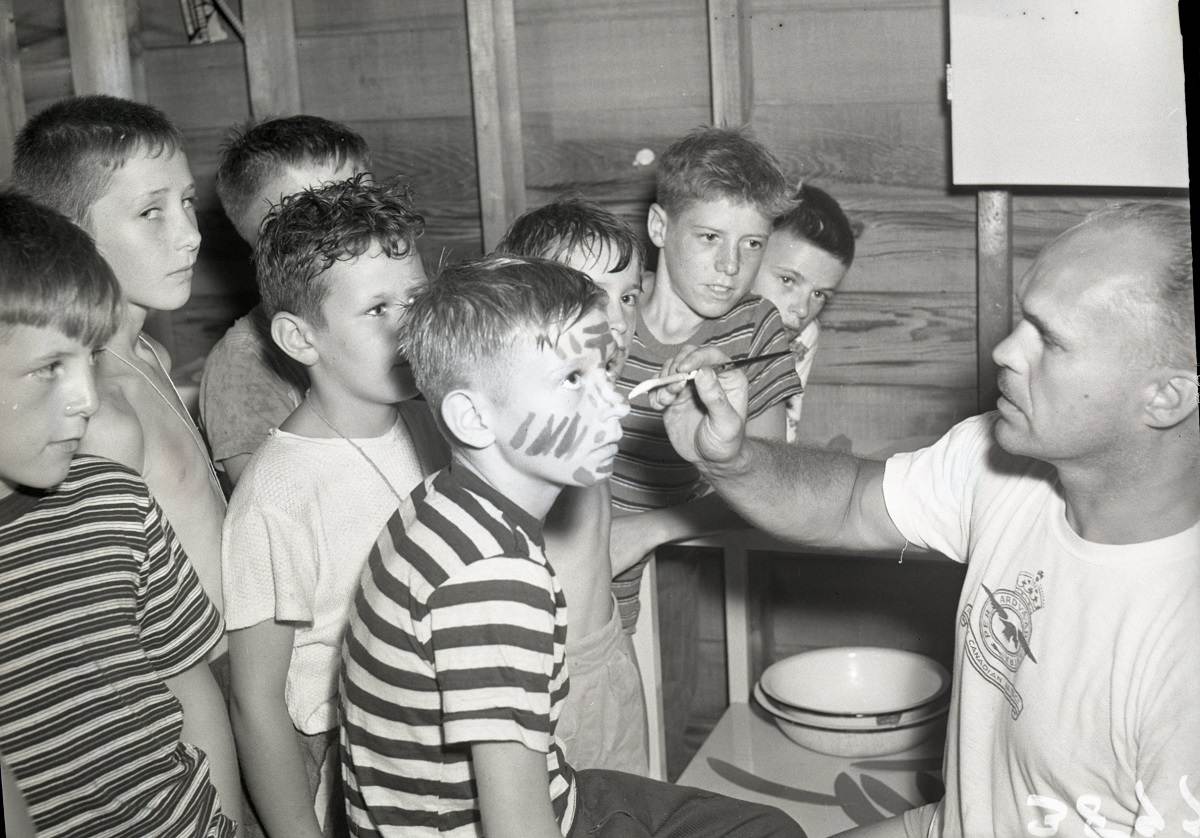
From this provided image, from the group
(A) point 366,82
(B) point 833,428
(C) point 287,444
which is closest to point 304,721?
(C) point 287,444

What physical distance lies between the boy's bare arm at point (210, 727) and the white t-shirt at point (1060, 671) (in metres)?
0.84

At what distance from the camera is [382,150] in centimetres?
275

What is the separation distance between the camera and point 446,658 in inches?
43.8

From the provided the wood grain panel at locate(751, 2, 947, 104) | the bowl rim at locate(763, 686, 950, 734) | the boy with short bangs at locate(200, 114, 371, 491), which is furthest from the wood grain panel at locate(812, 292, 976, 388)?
the boy with short bangs at locate(200, 114, 371, 491)

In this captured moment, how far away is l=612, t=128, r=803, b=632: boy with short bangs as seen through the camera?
1.97 metres

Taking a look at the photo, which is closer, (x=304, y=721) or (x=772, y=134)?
(x=304, y=721)

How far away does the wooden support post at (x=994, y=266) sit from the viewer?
2.33 m

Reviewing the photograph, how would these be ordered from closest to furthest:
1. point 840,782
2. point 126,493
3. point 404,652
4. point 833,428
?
point 404,652 < point 126,493 < point 840,782 < point 833,428

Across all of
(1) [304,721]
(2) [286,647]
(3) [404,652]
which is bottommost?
(1) [304,721]

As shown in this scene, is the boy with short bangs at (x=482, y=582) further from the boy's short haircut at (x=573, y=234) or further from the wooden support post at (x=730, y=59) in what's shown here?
the wooden support post at (x=730, y=59)

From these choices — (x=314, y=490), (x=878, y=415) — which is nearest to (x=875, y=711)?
(x=878, y=415)

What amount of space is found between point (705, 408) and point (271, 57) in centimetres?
164

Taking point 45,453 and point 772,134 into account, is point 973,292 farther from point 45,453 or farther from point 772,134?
point 45,453

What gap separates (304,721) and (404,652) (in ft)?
1.52
